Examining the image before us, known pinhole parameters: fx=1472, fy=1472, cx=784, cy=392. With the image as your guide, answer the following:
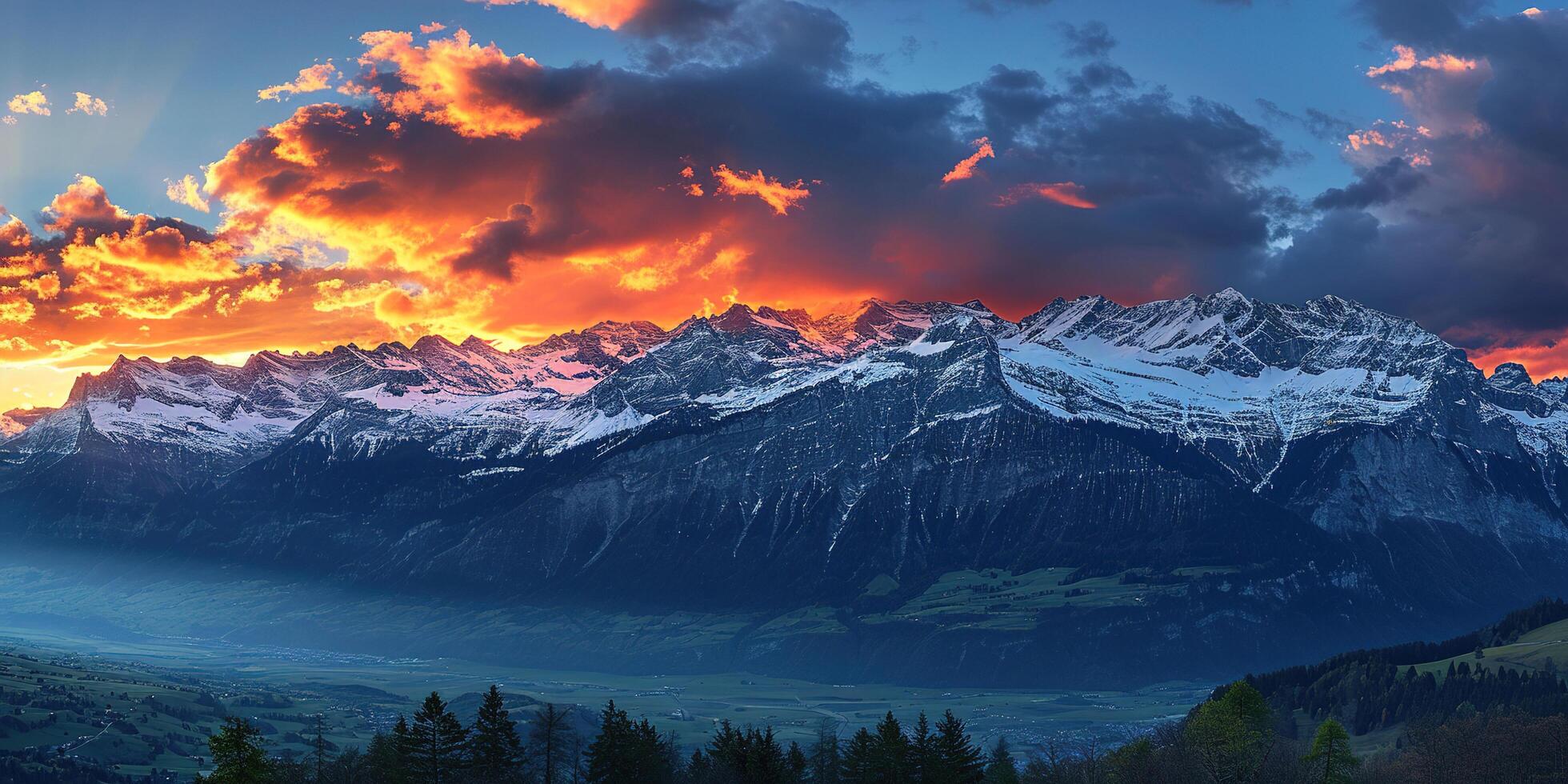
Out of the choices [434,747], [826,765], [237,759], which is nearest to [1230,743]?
[826,765]

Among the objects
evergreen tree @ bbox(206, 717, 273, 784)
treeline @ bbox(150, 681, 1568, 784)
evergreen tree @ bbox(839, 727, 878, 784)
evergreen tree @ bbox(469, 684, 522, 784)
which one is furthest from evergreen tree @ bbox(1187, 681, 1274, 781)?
evergreen tree @ bbox(206, 717, 273, 784)

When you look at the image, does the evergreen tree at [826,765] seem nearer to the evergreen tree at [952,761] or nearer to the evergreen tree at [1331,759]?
the evergreen tree at [952,761]

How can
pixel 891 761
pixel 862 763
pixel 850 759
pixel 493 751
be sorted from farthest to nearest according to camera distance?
pixel 850 759
pixel 862 763
pixel 891 761
pixel 493 751

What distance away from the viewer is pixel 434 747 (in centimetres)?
14000

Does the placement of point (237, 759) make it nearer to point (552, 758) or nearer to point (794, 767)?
point (552, 758)

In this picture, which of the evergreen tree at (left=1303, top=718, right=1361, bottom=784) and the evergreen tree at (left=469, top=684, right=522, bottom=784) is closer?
the evergreen tree at (left=469, top=684, right=522, bottom=784)

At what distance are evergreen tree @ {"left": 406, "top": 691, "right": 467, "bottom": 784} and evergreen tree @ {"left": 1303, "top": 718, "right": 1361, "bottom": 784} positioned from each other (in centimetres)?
9961

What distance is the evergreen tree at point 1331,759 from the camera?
17310 centimetres

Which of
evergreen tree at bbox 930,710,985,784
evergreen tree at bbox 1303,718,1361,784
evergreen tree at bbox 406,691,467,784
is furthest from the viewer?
evergreen tree at bbox 1303,718,1361,784

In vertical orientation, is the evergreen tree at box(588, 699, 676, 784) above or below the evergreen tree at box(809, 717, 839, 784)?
above

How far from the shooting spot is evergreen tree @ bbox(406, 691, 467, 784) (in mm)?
139750

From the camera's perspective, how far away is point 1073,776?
19025 cm

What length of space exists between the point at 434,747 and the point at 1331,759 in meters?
105

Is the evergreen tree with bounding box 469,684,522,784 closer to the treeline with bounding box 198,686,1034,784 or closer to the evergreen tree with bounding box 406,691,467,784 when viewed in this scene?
the treeline with bounding box 198,686,1034,784
